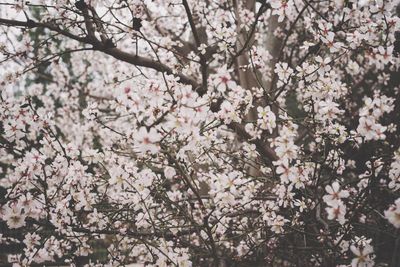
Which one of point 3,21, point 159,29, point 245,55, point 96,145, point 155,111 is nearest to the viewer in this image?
point 155,111

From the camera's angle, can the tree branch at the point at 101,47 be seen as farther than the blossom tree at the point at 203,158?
Yes

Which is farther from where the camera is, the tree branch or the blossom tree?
the tree branch

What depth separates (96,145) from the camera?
9.44 m

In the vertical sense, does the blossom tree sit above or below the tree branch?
below

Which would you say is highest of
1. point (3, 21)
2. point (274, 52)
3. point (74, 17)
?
point (274, 52)

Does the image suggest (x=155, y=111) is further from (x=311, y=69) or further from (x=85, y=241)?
(x=85, y=241)

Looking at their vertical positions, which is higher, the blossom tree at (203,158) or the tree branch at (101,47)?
the tree branch at (101,47)

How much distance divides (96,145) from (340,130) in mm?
8132

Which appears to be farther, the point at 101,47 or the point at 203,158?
the point at 101,47

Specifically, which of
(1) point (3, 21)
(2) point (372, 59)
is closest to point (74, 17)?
(1) point (3, 21)

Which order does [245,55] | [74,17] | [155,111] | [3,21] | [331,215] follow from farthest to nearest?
[245,55] → [74,17] → [3,21] → [155,111] → [331,215]

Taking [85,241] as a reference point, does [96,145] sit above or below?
above

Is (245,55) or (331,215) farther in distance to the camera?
(245,55)

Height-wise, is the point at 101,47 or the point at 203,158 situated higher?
the point at 101,47
